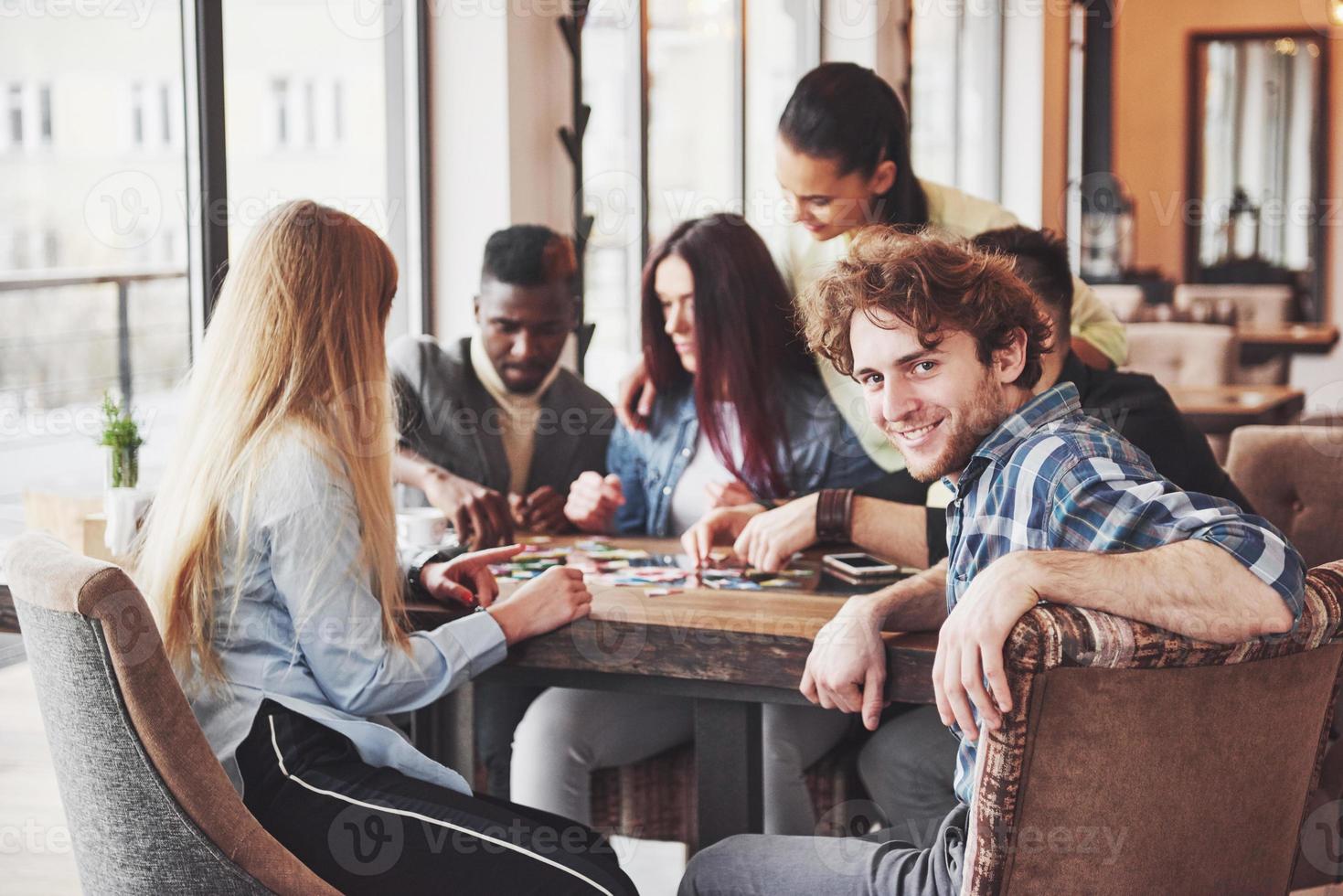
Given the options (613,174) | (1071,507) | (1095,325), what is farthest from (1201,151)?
(1071,507)

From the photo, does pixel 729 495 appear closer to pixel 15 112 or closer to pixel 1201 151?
pixel 15 112

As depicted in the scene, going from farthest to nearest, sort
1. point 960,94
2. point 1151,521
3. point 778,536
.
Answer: point 960,94 → point 778,536 → point 1151,521

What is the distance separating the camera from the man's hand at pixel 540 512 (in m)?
2.63

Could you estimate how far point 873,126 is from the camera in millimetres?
2744

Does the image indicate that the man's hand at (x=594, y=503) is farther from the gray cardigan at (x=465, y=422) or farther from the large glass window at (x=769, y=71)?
the large glass window at (x=769, y=71)

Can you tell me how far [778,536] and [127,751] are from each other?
1076mm

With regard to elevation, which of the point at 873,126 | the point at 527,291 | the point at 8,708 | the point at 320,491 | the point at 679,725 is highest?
the point at 873,126

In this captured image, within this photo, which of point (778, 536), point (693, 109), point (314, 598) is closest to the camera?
point (314, 598)

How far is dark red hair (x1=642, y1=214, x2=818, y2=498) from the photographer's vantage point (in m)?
2.70

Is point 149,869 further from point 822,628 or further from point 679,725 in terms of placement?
point 679,725

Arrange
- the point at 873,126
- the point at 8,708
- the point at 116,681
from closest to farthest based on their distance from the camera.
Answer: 1. the point at 116,681
2. the point at 873,126
3. the point at 8,708

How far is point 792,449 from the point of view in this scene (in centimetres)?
276

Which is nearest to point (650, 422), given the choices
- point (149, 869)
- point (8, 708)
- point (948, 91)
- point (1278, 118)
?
point (149, 869)

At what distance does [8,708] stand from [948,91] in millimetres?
7664
